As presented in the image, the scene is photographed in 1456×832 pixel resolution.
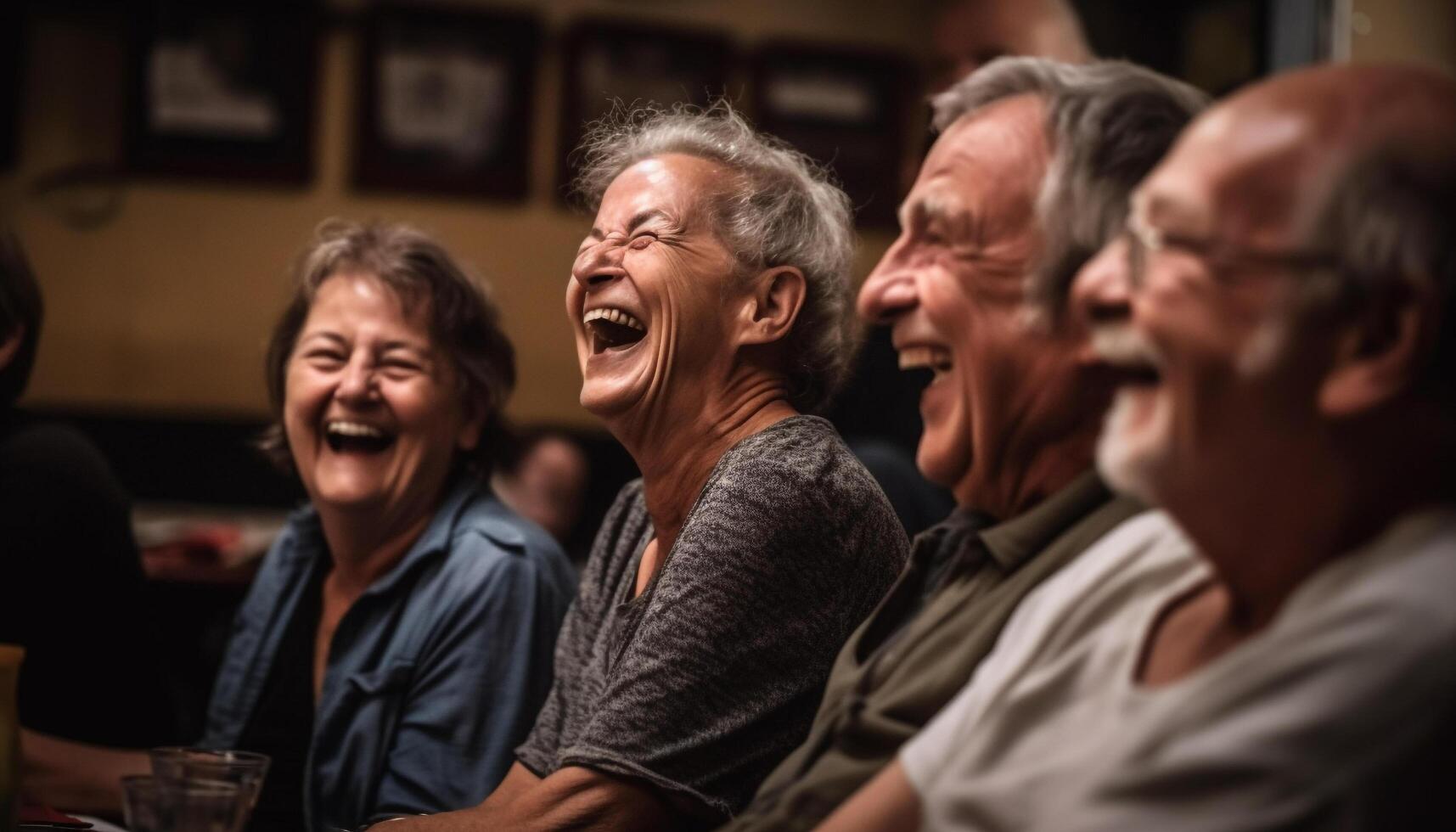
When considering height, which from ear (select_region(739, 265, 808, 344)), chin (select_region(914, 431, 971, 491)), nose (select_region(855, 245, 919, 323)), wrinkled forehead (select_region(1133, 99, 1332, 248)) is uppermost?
wrinkled forehead (select_region(1133, 99, 1332, 248))

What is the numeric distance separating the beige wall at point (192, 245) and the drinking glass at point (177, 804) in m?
3.98

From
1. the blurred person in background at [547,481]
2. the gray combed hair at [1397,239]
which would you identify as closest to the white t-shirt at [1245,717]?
the gray combed hair at [1397,239]

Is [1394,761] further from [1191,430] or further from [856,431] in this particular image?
[856,431]

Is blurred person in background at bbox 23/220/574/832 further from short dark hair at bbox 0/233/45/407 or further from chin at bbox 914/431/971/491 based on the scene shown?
chin at bbox 914/431/971/491

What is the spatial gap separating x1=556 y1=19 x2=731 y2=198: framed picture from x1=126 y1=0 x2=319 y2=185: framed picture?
904 mm

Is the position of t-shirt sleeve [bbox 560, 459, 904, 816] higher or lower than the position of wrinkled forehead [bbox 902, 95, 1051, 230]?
lower

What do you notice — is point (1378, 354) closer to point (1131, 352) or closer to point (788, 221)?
point (1131, 352)

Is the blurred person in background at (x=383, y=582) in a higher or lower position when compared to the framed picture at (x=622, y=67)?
lower

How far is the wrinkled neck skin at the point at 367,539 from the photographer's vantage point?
2.46 metres

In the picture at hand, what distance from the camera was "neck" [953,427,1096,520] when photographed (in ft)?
4.42

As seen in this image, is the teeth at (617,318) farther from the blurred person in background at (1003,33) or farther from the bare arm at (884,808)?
the blurred person in background at (1003,33)

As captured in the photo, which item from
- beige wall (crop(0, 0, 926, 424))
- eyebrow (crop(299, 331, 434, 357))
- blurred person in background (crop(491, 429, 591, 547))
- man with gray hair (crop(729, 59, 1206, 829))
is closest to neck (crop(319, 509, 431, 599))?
eyebrow (crop(299, 331, 434, 357))

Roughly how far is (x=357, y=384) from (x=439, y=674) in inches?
19.8

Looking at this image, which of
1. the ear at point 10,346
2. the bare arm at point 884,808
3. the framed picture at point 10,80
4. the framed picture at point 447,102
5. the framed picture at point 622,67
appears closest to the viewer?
the bare arm at point 884,808
